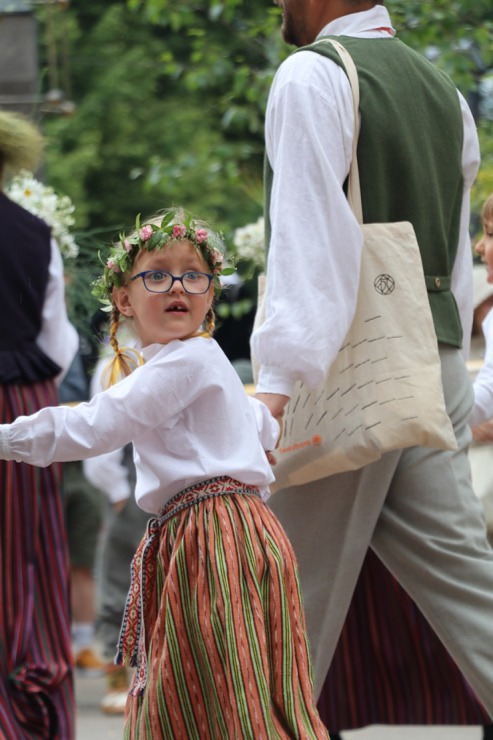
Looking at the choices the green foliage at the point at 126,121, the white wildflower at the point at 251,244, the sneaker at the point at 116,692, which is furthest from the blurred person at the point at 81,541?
the green foliage at the point at 126,121

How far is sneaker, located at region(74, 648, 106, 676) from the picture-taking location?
7.53m

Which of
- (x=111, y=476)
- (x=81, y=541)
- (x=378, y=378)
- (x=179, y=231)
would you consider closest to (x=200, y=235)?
(x=179, y=231)

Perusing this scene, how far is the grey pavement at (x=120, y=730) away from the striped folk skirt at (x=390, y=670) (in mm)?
1408

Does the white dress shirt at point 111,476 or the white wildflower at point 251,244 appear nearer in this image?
the white wildflower at point 251,244

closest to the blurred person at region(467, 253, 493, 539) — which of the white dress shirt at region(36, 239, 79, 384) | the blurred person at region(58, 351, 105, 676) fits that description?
the white dress shirt at region(36, 239, 79, 384)

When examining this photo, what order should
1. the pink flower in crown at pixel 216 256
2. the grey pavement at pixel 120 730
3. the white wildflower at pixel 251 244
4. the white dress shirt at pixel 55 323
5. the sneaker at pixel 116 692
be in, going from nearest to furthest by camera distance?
the pink flower in crown at pixel 216 256 → the white dress shirt at pixel 55 323 → the grey pavement at pixel 120 730 → the white wildflower at pixel 251 244 → the sneaker at pixel 116 692

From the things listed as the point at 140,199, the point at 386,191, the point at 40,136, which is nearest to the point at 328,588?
the point at 386,191

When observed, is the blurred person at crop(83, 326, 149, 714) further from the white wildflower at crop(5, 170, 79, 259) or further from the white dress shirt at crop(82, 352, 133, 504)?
the white wildflower at crop(5, 170, 79, 259)

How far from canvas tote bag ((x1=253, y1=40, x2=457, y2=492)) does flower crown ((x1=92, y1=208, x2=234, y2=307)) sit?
34 cm

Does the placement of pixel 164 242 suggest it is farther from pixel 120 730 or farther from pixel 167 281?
pixel 120 730

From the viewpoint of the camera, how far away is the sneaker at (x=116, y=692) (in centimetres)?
643

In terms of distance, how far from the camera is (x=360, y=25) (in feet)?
12.5

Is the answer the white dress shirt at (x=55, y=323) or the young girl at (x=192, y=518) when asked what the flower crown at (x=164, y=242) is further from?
the white dress shirt at (x=55, y=323)

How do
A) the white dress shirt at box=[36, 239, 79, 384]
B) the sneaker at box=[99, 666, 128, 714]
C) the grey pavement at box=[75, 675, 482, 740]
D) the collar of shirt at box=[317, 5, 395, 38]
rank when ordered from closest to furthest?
the collar of shirt at box=[317, 5, 395, 38] → the white dress shirt at box=[36, 239, 79, 384] → the grey pavement at box=[75, 675, 482, 740] → the sneaker at box=[99, 666, 128, 714]
